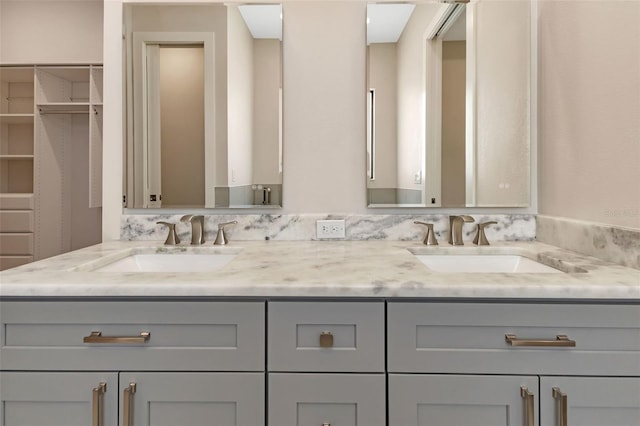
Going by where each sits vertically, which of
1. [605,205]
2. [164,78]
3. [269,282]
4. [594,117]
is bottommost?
[269,282]

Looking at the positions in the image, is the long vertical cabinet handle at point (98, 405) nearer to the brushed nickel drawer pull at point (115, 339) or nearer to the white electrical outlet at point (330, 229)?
the brushed nickel drawer pull at point (115, 339)

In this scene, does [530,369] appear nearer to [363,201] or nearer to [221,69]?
[363,201]

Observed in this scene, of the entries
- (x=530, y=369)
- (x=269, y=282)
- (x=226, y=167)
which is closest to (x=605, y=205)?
(x=530, y=369)

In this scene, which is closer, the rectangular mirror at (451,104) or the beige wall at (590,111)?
the beige wall at (590,111)

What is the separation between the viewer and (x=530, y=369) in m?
0.99

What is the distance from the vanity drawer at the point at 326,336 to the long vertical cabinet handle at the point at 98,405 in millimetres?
407

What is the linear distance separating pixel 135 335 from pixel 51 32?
282 centimetres

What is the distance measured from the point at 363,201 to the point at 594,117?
2.83 feet

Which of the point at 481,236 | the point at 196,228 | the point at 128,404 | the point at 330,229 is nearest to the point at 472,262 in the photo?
the point at 481,236

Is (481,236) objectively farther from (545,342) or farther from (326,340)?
(326,340)

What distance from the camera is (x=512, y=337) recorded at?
990mm

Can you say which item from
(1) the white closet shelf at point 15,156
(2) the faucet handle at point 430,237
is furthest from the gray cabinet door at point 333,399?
(1) the white closet shelf at point 15,156

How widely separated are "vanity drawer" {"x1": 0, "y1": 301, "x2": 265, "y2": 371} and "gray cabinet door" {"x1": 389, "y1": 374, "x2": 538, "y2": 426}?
Result: 35cm

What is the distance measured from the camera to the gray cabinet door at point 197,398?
3.30ft
